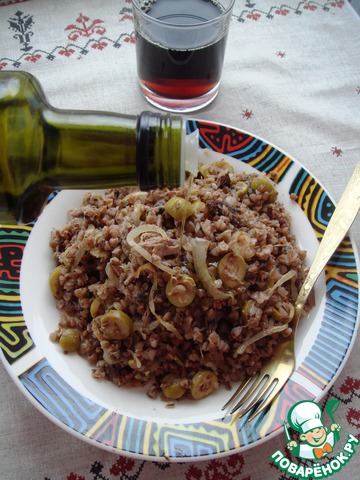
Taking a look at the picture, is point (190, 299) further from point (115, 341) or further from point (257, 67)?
point (257, 67)

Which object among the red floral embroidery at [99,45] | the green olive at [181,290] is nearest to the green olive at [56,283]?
the green olive at [181,290]

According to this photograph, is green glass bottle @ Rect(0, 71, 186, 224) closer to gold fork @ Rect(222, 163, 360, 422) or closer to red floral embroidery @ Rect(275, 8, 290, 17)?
gold fork @ Rect(222, 163, 360, 422)

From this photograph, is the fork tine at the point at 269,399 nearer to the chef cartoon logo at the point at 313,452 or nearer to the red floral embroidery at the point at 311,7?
the chef cartoon logo at the point at 313,452

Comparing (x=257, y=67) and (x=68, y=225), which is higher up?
(x=257, y=67)

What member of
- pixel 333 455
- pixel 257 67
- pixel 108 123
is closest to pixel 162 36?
pixel 257 67

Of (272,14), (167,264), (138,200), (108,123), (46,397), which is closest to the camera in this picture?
(108,123)

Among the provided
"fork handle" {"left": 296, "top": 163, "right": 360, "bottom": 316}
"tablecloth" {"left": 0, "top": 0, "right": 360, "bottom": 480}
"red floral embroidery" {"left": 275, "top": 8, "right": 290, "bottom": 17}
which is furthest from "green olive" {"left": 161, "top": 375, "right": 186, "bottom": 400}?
"red floral embroidery" {"left": 275, "top": 8, "right": 290, "bottom": 17}

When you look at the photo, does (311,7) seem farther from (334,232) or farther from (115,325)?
(115,325)
